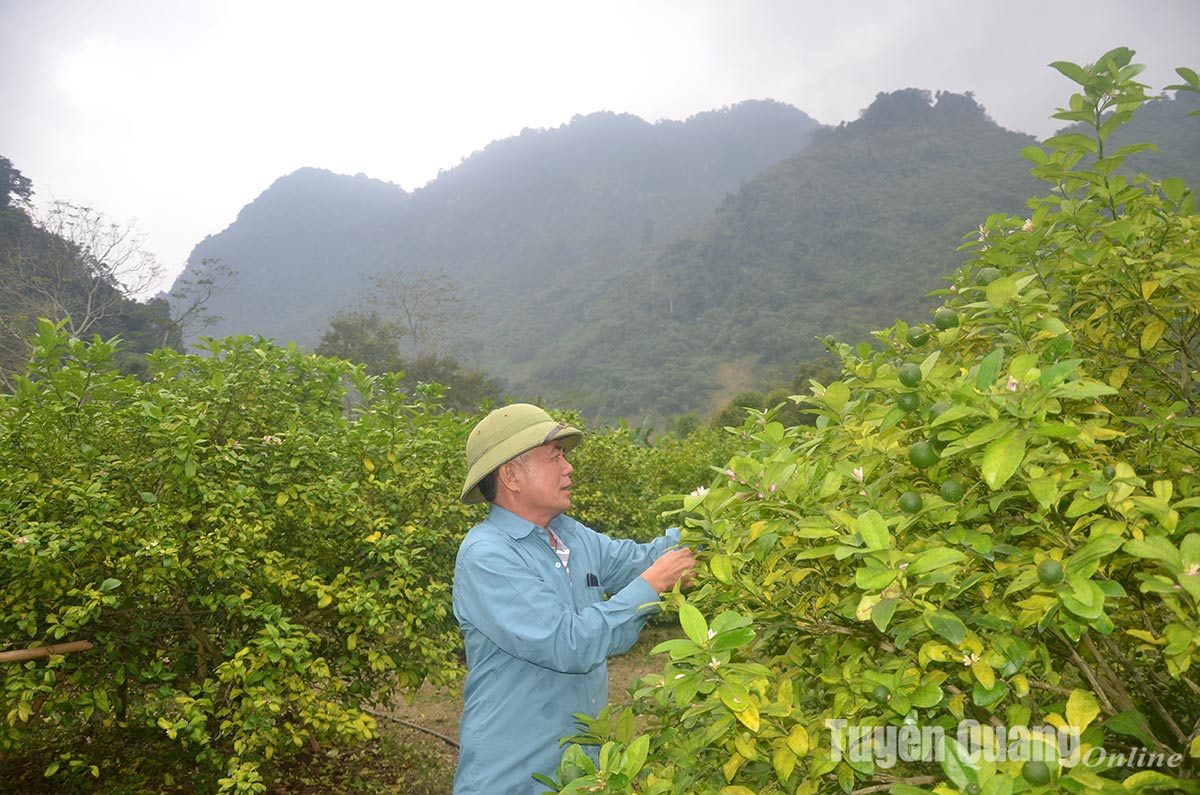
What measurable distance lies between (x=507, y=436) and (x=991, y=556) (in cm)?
152

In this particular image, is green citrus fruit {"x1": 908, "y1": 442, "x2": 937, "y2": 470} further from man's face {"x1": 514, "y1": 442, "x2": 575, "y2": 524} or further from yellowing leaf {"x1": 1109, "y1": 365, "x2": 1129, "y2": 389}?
man's face {"x1": 514, "y1": 442, "x2": 575, "y2": 524}

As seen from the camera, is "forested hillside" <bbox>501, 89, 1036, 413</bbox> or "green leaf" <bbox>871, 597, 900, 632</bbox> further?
"forested hillside" <bbox>501, 89, 1036, 413</bbox>

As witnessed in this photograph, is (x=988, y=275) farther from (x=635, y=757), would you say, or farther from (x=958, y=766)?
(x=635, y=757)

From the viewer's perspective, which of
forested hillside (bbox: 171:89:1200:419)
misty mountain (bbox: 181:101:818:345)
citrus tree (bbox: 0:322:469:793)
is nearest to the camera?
citrus tree (bbox: 0:322:469:793)

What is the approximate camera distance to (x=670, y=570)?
5.83 feet

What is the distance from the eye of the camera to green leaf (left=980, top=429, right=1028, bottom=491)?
3.15 ft

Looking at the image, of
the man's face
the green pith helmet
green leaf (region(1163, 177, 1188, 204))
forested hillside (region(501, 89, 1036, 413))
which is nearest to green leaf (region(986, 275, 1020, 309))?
green leaf (region(1163, 177, 1188, 204))

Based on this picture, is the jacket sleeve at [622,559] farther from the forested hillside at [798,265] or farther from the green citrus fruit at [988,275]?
the forested hillside at [798,265]

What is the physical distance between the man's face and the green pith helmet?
0.16 ft

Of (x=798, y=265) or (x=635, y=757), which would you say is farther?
(x=798, y=265)

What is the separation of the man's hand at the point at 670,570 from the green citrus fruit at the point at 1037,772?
3.02ft

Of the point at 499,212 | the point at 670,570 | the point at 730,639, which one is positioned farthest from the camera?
the point at 499,212

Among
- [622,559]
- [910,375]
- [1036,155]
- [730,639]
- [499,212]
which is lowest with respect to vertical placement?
[622,559]

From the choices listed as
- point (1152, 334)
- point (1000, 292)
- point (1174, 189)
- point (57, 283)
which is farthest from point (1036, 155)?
point (57, 283)
